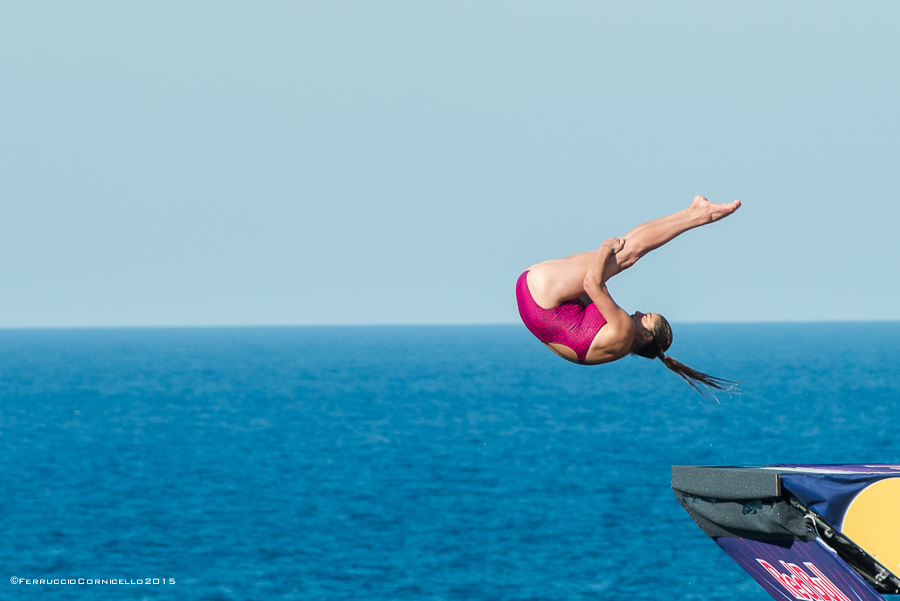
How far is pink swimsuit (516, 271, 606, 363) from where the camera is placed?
8.92 metres

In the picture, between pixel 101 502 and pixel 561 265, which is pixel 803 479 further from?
pixel 101 502

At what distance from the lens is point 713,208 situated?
8.62 m

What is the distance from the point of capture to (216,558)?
57469 millimetres

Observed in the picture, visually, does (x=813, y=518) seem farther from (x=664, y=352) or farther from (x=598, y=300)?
(x=598, y=300)

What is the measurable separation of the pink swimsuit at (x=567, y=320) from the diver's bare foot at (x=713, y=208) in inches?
44.4

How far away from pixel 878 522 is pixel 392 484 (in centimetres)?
6706

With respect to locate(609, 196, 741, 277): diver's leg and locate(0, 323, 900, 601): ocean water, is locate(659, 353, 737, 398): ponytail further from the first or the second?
locate(0, 323, 900, 601): ocean water

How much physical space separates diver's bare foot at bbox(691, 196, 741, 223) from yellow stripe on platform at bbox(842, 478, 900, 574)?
8.31 ft

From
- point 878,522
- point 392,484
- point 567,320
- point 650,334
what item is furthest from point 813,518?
point 392,484

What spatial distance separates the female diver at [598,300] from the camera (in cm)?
862

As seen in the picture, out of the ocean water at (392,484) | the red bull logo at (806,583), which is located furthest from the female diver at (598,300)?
the ocean water at (392,484)

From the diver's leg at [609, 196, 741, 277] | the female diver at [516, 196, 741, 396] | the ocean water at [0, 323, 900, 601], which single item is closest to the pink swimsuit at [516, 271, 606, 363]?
the female diver at [516, 196, 741, 396]

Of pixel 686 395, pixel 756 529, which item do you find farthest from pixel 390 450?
pixel 756 529

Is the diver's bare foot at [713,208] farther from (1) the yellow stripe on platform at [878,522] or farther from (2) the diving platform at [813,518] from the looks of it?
(1) the yellow stripe on platform at [878,522]
